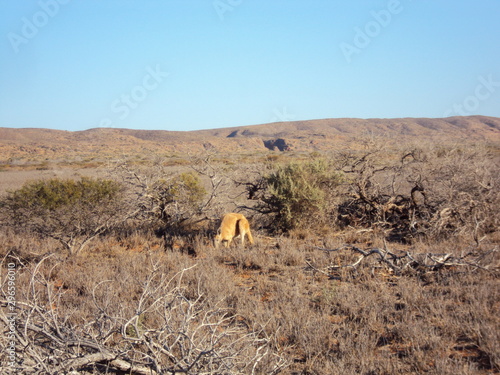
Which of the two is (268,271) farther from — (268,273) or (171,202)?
(171,202)

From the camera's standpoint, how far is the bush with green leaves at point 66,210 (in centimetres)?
879

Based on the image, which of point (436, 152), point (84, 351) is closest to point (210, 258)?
point (84, 351)

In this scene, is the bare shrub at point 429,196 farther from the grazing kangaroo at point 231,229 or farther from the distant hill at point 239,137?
the distant hill at point 239,137

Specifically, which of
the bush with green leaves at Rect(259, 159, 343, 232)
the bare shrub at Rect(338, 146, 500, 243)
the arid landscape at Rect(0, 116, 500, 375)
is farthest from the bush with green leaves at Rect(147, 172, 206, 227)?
the bare shrub at Rect(338, 146, 500, 243)

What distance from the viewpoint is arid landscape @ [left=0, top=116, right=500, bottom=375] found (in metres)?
3.15

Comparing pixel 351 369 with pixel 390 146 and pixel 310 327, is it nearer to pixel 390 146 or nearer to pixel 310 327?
pixel 310 327

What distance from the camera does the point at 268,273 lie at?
7102 millimetres

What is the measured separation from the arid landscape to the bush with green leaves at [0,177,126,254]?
46mm

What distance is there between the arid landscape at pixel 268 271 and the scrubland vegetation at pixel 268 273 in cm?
Answer: 3

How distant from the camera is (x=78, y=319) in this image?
4.87 m

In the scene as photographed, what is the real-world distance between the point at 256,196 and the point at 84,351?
335 inches

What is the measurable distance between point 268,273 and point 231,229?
2.07m

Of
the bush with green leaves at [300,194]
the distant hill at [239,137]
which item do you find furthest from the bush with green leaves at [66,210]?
the distant hill at [239,137]

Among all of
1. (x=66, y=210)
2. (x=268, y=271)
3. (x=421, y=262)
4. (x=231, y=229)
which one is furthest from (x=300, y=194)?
(x=66, y=210)
